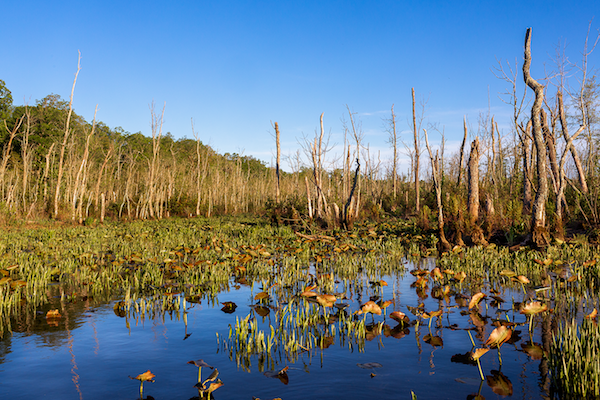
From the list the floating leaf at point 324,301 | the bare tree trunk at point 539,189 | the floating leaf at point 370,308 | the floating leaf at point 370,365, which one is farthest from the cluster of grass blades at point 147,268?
the bare tree trunk at point 539,189

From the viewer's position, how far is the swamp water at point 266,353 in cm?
314

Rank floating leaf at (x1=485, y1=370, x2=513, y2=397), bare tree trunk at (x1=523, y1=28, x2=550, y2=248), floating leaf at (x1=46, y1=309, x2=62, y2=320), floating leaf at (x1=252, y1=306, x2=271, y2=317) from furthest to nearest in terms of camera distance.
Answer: bare tree trunk at (x1=523, y1=28, x2=550, y2=248), floating leaf at (x1=252, y1=306, x2=271, y2=317), floating leaf at (x1=46, y1=309, x2=62, y2=320), floating leaf at (x1=485, y1=370, x2=513, y2=397)

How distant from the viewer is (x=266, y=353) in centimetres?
379

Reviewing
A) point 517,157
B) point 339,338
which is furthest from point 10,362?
point 517,157

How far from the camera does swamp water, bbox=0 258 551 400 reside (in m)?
3.14

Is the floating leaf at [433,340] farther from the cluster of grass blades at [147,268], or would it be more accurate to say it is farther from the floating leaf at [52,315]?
the floating leaf at [52,315]

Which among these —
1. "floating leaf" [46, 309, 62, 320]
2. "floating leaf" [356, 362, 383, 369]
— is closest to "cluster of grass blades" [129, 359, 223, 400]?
"floating leaf" [356, 362, 383, 369]

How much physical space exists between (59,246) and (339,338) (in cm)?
1026

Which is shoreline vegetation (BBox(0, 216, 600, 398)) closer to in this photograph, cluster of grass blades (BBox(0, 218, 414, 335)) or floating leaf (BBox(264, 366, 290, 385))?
cluster of grass blades (BBox(0, 218, 414, 335))

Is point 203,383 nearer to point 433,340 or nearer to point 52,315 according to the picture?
point 433,340

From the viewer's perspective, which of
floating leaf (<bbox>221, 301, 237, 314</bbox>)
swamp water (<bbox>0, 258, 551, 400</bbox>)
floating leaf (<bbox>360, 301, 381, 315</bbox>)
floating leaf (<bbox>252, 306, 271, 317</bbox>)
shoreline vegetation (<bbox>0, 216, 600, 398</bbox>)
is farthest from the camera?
floating leaf (<bbox>221, 301, 237, 314</bbox>)

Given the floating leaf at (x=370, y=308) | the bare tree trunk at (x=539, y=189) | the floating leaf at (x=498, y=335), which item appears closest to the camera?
the floating leaf at (x=498, y=335)

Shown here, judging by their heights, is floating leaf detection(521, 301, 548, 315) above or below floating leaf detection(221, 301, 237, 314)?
above

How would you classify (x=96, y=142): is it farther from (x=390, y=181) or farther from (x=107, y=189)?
(x=390, y=181)
